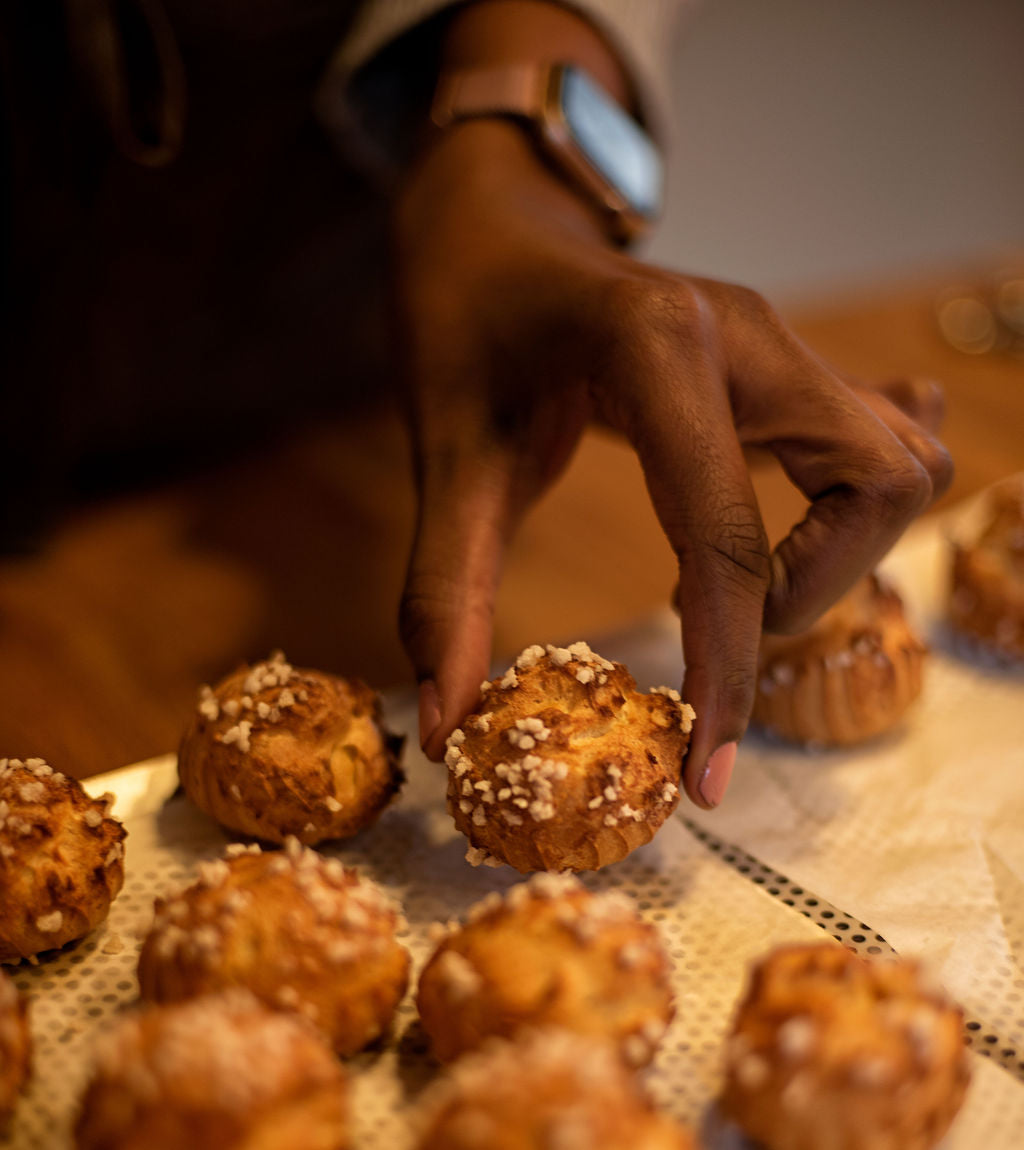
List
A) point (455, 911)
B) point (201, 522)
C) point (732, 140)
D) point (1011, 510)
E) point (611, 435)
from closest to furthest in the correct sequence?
point (455, 911) → point (1011, 510) → point (201, 522) → point (611, 435) → point (732, 140)

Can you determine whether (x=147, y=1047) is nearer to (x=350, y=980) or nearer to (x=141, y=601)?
(x=350, y=980)

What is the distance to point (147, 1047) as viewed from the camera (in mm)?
716

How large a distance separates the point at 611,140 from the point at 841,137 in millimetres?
3111

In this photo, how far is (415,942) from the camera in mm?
1011

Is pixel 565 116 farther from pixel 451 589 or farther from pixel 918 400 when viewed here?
pixel 451 589

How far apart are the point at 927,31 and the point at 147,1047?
14.9 feet

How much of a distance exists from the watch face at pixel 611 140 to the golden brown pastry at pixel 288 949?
3.24 ft

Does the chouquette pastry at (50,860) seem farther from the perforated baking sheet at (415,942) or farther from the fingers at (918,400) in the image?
the fingers at (918,400)

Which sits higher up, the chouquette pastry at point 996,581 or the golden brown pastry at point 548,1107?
the golden brown pastry at point 548,1107

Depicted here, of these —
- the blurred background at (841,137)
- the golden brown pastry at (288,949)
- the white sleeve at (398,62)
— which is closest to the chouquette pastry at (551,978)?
the golden brown pastry at (288,949)

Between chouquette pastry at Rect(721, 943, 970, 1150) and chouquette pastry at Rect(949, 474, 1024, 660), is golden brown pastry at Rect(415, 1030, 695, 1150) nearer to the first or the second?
chouquette pastry at Rect(721, 943, 970, 1150)

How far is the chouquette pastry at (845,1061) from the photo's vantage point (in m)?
0.72

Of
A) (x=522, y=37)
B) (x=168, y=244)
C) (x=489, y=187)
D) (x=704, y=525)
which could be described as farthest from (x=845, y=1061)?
(x=168, y=244)

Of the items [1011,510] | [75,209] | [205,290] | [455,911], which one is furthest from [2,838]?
[1011,510]
